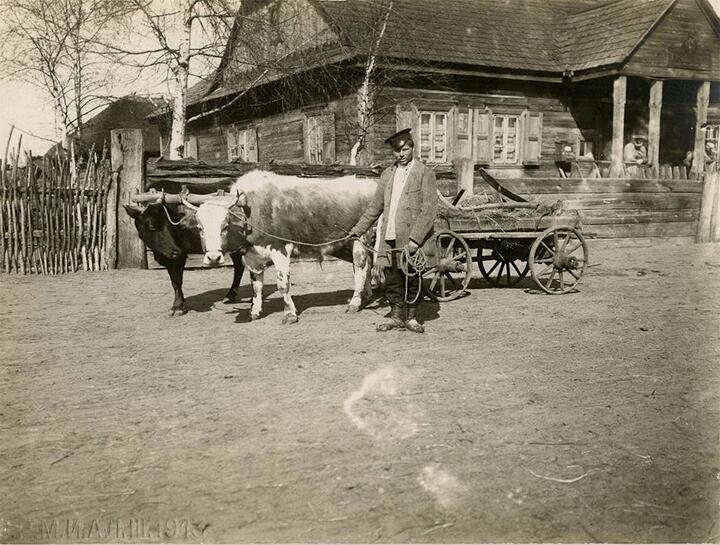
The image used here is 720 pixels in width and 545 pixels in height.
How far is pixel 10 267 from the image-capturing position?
10984 millimetres

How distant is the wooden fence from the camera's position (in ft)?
35.6

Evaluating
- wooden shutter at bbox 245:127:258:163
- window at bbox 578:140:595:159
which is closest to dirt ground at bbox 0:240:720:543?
window at bbox 578:140:595:159

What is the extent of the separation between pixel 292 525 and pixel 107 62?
13.0m

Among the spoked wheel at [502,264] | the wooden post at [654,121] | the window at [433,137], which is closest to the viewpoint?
the spoked wheel at [502,264]

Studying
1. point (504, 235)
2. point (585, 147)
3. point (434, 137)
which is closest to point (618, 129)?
point (585, 147)

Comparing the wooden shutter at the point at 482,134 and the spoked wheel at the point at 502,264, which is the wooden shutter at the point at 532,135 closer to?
the wooden shutter at the point at 482,134

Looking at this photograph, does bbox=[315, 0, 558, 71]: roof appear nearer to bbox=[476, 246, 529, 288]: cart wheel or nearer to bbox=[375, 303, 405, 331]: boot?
bbox=[476, 246, 529, 288]: cart wheel

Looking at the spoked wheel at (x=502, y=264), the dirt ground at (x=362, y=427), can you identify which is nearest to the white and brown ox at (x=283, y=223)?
the dirt ground at (x=362, y=427)

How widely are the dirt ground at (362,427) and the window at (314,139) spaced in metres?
12.1

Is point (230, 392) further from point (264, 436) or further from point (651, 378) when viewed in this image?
point (651, 378)

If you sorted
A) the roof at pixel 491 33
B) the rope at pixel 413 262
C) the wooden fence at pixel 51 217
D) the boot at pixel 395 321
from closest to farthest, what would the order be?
the rope at pixel 413 262, the boot at pixel 395 321, the wooden fence at pixel 51 217, the roof at pixel 491 33

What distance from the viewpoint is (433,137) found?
18.9 m

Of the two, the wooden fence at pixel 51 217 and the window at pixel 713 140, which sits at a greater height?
the window at pixel 713 140

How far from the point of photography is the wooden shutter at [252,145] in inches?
882
